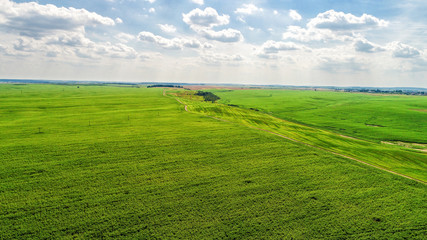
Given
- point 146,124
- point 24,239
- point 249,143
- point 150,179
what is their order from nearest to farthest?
1. point 24,239
2. point 150,179
3. point 249,143
4. point 146,124

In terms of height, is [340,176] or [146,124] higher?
[146,124]

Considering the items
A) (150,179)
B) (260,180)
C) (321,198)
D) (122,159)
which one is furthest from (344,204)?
(122,159)

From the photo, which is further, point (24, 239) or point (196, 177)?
point (196, 177)

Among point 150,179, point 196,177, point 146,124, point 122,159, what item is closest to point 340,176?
point 196,177

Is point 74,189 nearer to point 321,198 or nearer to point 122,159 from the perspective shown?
point 122,159

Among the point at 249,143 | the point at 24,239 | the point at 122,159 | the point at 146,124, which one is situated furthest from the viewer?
the point at 146,124

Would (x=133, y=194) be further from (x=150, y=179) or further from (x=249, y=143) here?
(x=249, y=143)
